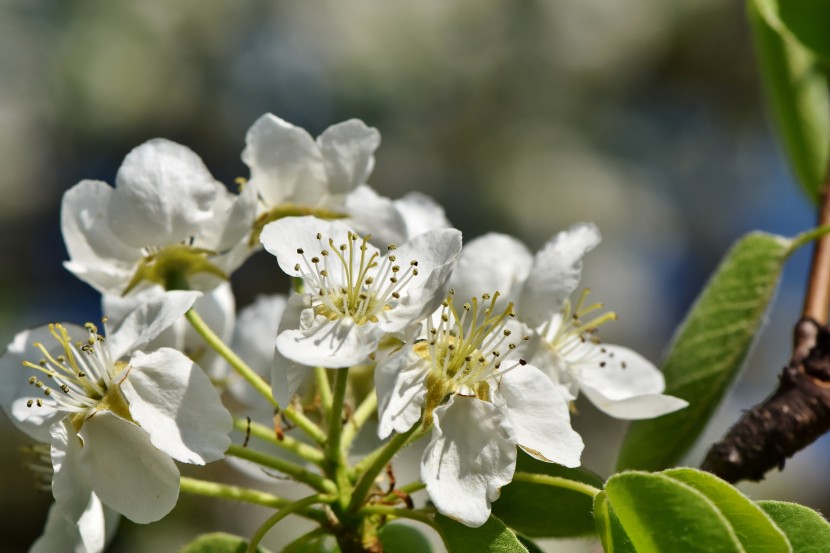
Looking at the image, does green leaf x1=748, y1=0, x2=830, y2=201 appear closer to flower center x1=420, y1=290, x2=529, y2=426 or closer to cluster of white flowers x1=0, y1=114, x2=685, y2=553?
cluster of white flowers x1=0, y1=114, x2=685, y2=553

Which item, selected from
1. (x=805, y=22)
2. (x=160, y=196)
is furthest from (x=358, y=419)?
(x=805, y=22)

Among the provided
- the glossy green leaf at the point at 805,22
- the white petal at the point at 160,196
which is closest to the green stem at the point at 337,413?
the white petal at the point at 160,196

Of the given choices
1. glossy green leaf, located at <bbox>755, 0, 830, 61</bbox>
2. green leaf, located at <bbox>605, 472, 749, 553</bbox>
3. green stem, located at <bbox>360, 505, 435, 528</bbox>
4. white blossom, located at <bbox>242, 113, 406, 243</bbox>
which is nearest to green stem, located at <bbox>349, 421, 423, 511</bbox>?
green stem, located at <bbox>360, 505, 435, 528</bbox>

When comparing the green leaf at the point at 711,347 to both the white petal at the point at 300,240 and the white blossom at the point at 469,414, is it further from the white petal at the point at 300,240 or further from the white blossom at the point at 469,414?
the white petal at the point at 300,240

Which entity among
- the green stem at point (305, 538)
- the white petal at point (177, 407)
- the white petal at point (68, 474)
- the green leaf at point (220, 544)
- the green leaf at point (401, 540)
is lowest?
the green leaf at point (220, 544)

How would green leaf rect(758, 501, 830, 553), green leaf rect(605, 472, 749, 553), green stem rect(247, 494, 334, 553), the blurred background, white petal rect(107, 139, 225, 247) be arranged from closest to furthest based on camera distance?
green leaf rect(605, 472, 749, 553), green leaf rect(758, 501, 830, 553), green stem rect(247, 494, 334, 553), white petal rect(107, 139, 225, 247), the blurred background

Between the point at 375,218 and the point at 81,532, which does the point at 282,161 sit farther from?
the point at 81,532

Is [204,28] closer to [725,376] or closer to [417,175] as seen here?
[417,175]
